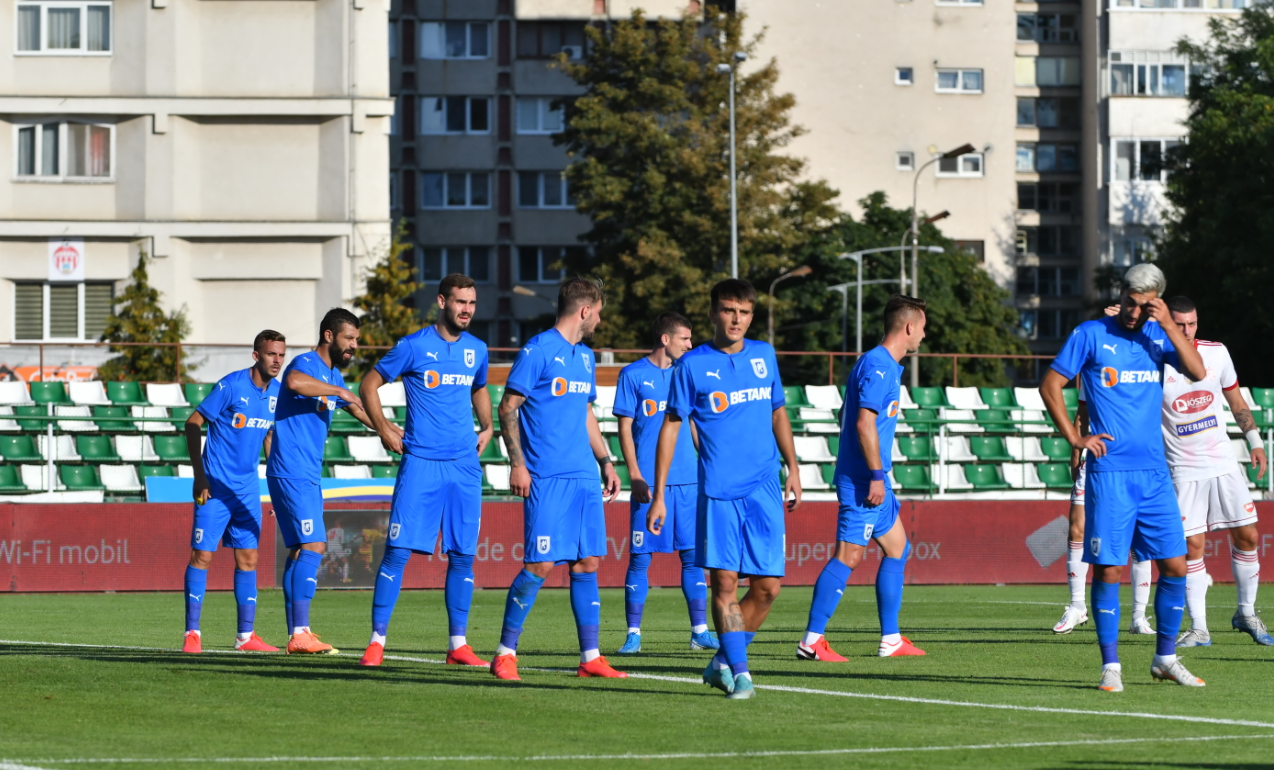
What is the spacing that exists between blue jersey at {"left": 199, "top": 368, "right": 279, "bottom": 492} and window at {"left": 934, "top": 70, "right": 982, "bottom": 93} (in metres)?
70.3

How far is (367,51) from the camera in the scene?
146 ft

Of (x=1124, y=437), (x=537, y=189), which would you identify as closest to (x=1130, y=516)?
(x=1124, y=437)

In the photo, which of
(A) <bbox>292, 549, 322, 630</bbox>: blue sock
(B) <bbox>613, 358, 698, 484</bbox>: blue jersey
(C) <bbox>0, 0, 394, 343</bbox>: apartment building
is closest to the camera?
(A) <bbox>292, 549, 322, 630</bbox>: blue sock

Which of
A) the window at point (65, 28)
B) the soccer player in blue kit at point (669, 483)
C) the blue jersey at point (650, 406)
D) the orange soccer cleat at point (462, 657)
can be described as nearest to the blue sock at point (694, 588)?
the soccer player in blue kit at point (669, 483)

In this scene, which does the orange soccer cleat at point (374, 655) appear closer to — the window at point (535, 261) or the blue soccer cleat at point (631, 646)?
the blue soccer cleat at point (631, 646)

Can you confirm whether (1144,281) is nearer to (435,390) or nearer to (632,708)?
(632,708)

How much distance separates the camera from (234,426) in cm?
1183

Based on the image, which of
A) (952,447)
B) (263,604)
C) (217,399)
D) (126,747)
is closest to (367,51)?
(952,447)

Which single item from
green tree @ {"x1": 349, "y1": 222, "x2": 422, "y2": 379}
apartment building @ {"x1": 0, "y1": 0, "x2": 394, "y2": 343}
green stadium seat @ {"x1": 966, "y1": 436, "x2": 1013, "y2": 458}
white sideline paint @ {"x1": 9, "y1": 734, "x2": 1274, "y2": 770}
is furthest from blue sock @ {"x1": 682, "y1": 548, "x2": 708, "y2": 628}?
apartment building @ {"x1": 0, "y1": 0, "x2": 394, "y2": 343}

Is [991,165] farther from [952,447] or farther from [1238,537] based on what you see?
[1238,537]

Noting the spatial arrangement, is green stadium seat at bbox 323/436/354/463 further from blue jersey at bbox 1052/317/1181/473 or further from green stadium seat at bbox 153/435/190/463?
blue jersey at bbox 1052/317/1181/473

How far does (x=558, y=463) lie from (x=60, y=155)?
38690 mm

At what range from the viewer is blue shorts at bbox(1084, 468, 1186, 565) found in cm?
873

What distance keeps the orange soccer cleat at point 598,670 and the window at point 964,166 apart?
72.4 meters
